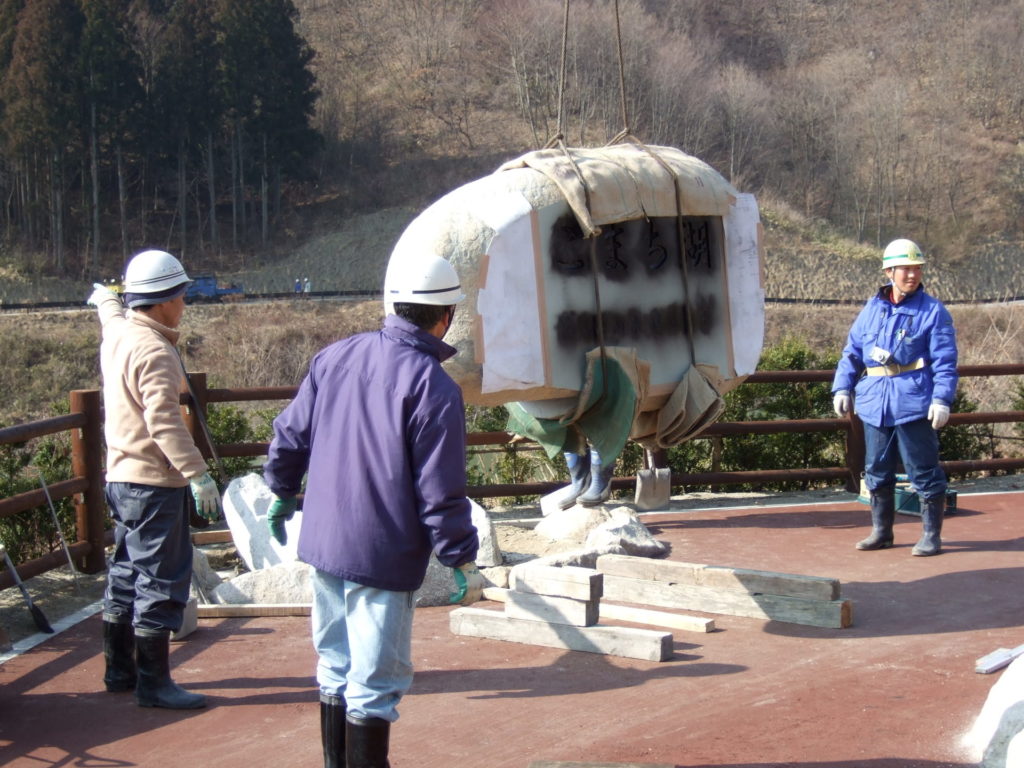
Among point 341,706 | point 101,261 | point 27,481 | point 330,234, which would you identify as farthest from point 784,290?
point 341,706

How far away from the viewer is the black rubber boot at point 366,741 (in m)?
3.67

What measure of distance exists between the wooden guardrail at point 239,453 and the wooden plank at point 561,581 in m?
2.68

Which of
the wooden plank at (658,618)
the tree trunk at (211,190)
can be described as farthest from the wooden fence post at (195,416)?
the tree trunk at (211,190)

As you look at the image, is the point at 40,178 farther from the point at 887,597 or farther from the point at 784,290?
the point at 887,597

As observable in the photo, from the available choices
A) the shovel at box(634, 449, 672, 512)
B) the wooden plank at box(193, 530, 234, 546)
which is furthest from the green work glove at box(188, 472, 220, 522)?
the wooden plank at box(193, 530, 234, 546)

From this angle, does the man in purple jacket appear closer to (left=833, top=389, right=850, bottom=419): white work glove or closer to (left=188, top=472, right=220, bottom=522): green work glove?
(left=188, top=472, right=220, bottom=522): green work glove

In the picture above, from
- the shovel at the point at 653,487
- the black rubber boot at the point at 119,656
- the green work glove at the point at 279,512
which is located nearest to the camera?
the green work glove at the point at 279,512

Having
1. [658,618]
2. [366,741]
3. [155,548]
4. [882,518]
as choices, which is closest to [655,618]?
[658,618]

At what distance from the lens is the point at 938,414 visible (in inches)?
272

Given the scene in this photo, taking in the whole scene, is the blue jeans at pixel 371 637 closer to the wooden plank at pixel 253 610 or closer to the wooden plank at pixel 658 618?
Result: the wooden plank at pixel 658 618

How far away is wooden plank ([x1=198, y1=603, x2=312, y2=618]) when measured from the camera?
6.34 m

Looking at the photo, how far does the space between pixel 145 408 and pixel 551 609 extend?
215 cm

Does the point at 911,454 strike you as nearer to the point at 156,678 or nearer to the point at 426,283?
the point at 426,283

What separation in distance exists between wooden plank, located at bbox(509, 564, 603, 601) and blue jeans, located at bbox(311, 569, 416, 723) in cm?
202
